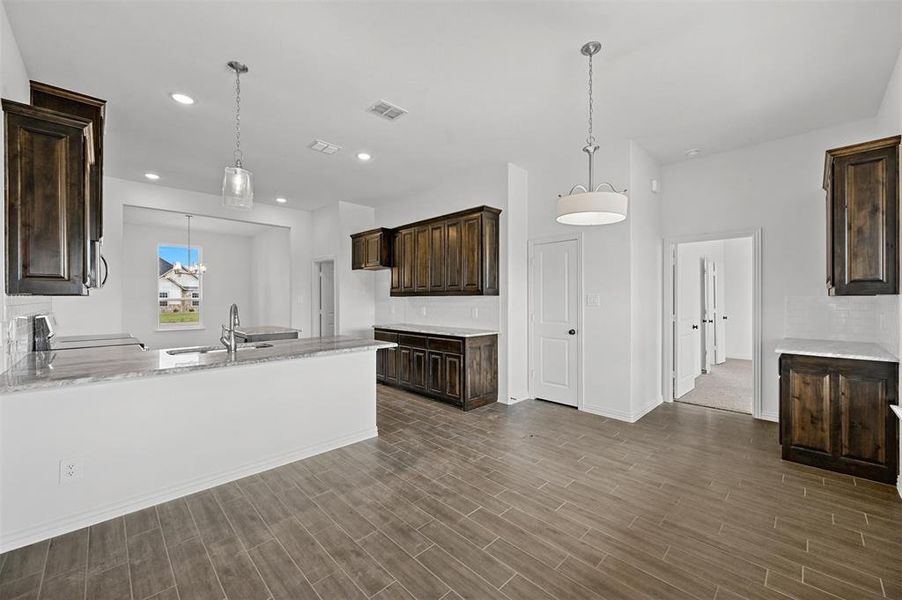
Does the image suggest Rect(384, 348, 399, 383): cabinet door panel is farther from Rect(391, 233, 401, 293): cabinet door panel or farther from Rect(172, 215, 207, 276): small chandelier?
Rect(172, 215, 207, 276): small chandelier

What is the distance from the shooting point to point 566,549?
7.04 feet

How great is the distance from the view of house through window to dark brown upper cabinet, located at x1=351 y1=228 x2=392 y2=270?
518cm

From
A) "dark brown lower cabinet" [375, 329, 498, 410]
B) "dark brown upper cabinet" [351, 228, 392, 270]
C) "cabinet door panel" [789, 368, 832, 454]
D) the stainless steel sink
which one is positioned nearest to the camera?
"cabinet door panel" [789, 368, 832, 454]

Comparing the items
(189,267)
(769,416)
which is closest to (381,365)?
(769,416)

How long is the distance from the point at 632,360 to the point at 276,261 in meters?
8.11

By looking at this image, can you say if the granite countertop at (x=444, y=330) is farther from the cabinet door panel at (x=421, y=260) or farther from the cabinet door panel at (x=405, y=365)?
the cabinet door panel at (x=421, y=260)

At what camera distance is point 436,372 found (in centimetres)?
505

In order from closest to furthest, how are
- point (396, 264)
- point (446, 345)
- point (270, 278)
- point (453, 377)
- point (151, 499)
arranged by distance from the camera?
point (151, 499) → point (453, 377) → point (446, 345) → point (396, 264) → point (270, 278)

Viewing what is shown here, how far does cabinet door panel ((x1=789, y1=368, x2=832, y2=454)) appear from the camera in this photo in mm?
3053

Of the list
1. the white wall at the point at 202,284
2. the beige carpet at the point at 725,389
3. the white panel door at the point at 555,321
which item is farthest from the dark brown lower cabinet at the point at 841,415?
the white wall at the point at 202,284

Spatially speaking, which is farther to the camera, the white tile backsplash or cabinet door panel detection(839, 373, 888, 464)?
the white tile backsplash

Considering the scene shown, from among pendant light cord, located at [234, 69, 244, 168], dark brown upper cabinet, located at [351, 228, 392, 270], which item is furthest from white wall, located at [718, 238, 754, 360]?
pendant light cord, located at [234, 69, 244, 168]

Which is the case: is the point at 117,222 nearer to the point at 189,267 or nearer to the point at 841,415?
the point at 189,267

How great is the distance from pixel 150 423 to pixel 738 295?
994 cm
